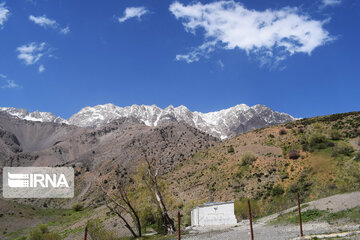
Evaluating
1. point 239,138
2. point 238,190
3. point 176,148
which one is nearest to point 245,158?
point 238,190

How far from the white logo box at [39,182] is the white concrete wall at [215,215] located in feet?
229

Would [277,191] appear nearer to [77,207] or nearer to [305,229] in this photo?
[305,229]

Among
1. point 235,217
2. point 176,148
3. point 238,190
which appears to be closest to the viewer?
point 235,217

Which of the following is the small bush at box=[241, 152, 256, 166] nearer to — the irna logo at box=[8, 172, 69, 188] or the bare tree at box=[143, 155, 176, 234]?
the bare tree at box=[143, 155, 176, 234]

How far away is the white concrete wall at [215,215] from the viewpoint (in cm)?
3334

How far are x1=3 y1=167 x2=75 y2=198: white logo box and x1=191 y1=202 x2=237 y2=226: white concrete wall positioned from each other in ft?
229

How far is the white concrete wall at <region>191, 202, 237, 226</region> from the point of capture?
33.3m

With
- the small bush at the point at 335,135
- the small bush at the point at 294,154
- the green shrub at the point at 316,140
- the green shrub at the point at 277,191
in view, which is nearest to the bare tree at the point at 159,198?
the green shrub at the point at 277,191

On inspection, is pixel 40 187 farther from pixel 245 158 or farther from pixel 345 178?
pixel 345 178

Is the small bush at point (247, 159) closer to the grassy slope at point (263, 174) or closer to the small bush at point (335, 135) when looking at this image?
the grassy slope at point (263, 174)

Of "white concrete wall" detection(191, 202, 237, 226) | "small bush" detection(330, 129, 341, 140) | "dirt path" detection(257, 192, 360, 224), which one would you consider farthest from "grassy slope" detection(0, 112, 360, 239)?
"dirt path" detection(257, 192, 360, 224)

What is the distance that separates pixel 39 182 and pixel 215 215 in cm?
9711

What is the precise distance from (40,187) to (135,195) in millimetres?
88151

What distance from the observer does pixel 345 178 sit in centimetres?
3478
